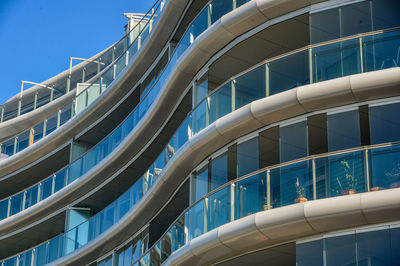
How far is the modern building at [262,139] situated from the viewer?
814 inches

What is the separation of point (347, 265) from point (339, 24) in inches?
278

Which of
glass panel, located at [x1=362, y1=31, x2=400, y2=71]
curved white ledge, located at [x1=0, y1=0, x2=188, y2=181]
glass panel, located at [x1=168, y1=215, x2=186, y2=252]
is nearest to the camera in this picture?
glass panel, located at [x1=362, y1=31, x2=400, y2=71]

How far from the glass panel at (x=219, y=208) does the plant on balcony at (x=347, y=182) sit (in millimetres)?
3484

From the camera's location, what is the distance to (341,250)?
20.3 m

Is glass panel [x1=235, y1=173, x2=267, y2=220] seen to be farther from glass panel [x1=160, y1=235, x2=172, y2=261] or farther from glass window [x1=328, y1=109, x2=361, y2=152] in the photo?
glass panel [x1=160, y1=235, x2=172, y2=261]

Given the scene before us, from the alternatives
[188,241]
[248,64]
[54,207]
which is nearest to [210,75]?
[248,64]

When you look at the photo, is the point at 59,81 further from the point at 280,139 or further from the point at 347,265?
the point at 347,265

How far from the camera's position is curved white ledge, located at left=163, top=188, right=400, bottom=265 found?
20047 mm

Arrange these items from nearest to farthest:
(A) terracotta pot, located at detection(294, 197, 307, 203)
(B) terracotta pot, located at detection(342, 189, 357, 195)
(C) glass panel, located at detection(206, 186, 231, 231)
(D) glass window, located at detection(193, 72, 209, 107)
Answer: (B) terracotta pot, located at detection(342, 189, 357, 195)
(A) terracotta pot, located at detection(294, 197, 307, 203)
(C) glass panel, located at detection(206, 186, 231, 231)
(D) glass window, located at detection(193, 72, 209, 107)

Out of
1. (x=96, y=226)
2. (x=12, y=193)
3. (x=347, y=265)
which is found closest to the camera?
(x=347, y=265)

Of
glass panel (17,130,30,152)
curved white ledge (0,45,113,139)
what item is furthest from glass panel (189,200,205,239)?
curved white ledge (0,45,113,139)

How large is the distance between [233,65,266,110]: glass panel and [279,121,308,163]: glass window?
4.95ft

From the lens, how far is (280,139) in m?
22.9

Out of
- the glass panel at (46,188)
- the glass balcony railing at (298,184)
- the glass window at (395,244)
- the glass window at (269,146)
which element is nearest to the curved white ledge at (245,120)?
the glass window at (269,146)
